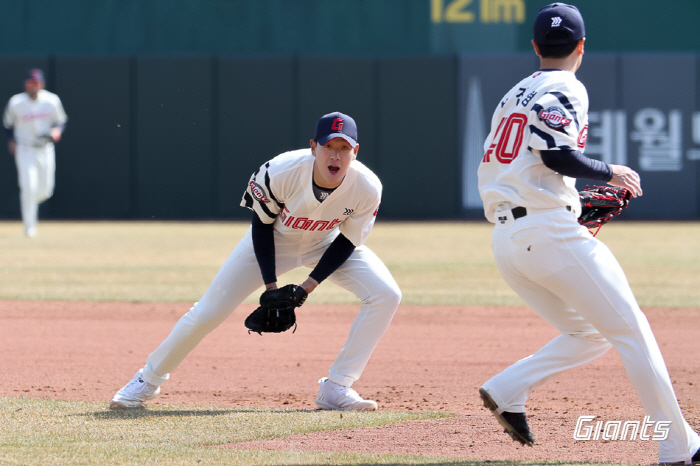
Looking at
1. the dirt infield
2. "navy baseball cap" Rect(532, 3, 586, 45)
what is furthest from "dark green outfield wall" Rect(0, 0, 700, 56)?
"navy baseball cap" Rect(532, 3, 586, 45)

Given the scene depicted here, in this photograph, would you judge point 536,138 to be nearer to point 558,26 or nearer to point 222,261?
point 558,26

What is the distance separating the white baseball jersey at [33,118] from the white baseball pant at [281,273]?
10.8m

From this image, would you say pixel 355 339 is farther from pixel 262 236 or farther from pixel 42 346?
pixel 42 346

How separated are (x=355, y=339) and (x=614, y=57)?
50.7 ft

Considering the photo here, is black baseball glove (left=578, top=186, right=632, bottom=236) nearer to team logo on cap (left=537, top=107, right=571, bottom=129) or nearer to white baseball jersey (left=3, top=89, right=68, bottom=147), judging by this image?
team logo on cap (left=537, top=107, right=571, bottom=129)

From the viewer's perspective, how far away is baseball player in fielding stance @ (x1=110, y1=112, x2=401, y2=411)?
4.40 metres

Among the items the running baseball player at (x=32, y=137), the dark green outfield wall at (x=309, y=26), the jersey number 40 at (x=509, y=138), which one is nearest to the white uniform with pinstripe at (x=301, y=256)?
the jersey number 40 at (x=509, y=138)

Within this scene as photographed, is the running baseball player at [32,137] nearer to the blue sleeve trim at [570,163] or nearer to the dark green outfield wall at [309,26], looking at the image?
the dark green outfield wall at [309,26]

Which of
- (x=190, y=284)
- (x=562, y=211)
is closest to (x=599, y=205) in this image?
(x=562, y=211)

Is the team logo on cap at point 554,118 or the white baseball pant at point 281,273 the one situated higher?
the team logo on cap at point 554,118

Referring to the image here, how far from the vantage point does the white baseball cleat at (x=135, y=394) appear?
4586mm

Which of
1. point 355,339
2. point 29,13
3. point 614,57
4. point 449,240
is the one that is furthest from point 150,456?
point 29,13

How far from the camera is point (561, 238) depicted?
3297 mm

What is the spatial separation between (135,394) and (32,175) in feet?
35.0
